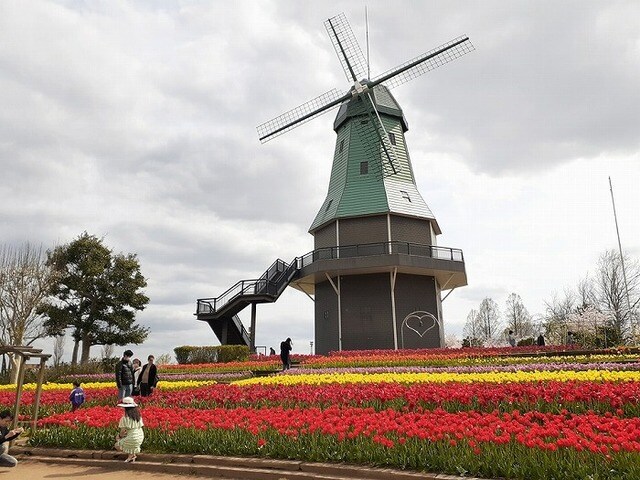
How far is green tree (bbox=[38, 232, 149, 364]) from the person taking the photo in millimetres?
30766

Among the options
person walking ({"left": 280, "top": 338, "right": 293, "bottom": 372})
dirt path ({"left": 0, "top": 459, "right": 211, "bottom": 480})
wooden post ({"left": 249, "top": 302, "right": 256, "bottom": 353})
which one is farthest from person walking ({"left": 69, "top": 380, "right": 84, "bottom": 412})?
wooden post ({"left": 249, "top": 302, "right": 256, "bottom": 353})

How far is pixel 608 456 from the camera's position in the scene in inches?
200

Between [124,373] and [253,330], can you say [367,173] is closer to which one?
[253,330]

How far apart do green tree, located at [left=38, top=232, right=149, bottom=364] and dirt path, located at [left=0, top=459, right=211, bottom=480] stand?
25.4 m

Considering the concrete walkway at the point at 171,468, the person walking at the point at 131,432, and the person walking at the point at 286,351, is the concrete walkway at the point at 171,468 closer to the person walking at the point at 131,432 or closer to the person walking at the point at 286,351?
the person walking at the point at 131,432

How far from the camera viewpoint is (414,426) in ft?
21.7

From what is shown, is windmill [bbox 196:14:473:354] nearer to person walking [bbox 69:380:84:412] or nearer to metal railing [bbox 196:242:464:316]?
metal railing [bbox 196:242:464:316]

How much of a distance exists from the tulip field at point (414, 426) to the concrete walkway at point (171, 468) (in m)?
0.21

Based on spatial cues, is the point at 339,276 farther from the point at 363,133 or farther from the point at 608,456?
the point at 608,456

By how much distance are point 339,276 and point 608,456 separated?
79.8 ft

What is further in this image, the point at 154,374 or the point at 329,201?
the point at 329,201

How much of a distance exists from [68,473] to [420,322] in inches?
943

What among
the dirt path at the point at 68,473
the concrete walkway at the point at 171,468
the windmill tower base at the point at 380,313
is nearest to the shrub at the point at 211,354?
the windmill tower base at the point at 380,313

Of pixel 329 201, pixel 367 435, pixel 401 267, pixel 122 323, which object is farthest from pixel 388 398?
pixel 122 323
